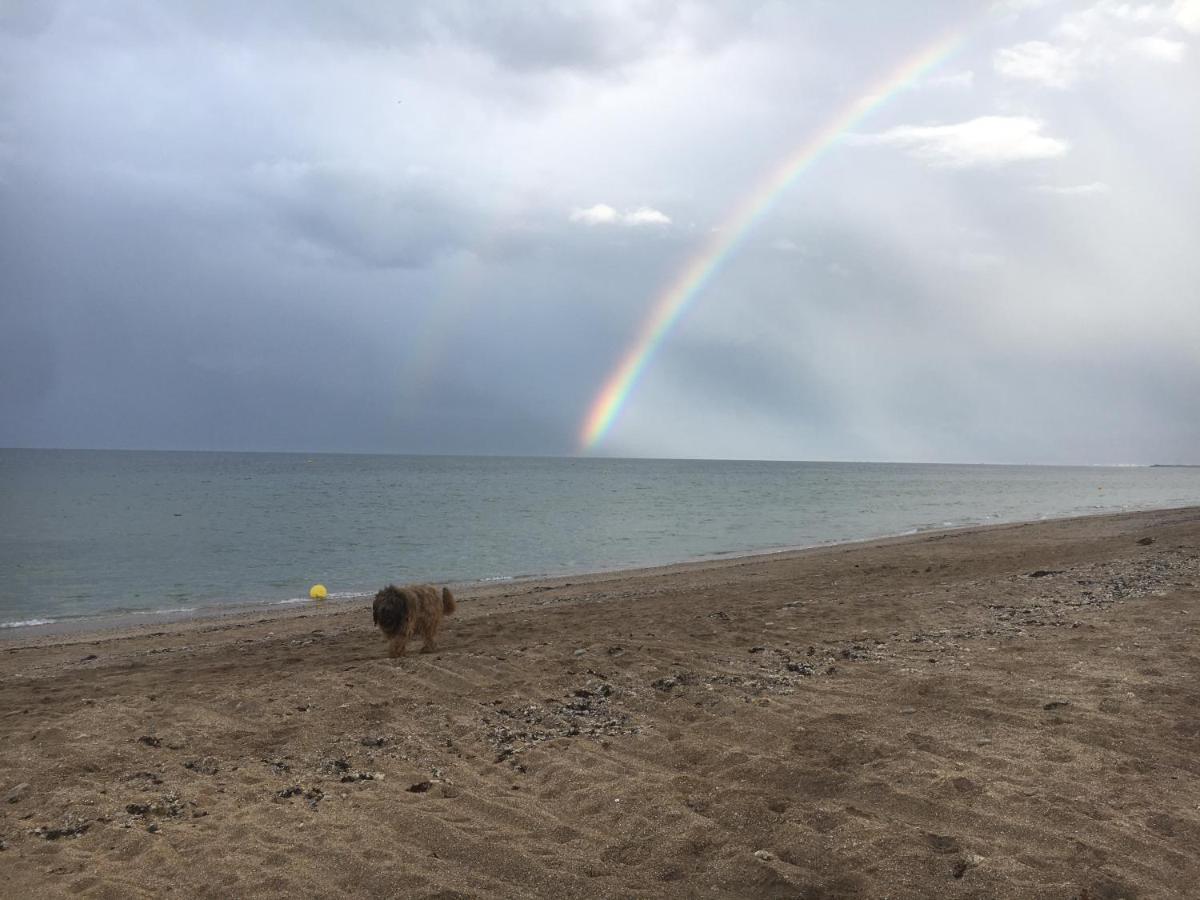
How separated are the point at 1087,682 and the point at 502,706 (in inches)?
206

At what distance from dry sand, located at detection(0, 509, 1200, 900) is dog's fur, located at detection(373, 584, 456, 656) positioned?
0.40m

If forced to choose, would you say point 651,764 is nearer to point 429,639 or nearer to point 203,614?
point 429,639

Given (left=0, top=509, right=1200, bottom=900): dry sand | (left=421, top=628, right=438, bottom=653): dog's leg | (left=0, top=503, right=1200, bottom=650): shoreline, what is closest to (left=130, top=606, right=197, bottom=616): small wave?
(left=0, top=503, right=1200, bottom=650): shoreline

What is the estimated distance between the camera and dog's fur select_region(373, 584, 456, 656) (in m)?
9.71

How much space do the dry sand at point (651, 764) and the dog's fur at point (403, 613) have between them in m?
0.40

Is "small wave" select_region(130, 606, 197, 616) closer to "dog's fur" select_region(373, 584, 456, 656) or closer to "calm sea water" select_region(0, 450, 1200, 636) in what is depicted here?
"calm sea water" select_region(0, 450, 1200, 636)

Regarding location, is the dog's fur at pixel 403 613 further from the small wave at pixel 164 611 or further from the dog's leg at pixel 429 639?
the small wave at pixel 164 611

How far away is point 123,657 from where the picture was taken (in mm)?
12273

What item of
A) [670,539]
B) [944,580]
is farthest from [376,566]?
[944,580]

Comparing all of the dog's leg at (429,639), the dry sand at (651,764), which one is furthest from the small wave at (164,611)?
the dog's leg at (429,639)

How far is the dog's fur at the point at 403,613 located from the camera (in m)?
9.71

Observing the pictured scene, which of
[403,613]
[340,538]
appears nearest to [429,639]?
[403,613]

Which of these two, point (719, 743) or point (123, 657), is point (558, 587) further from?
point (719, 743)

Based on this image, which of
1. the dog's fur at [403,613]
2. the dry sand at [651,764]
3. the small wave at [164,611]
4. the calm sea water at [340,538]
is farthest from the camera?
the calm sea water at [340,538]
